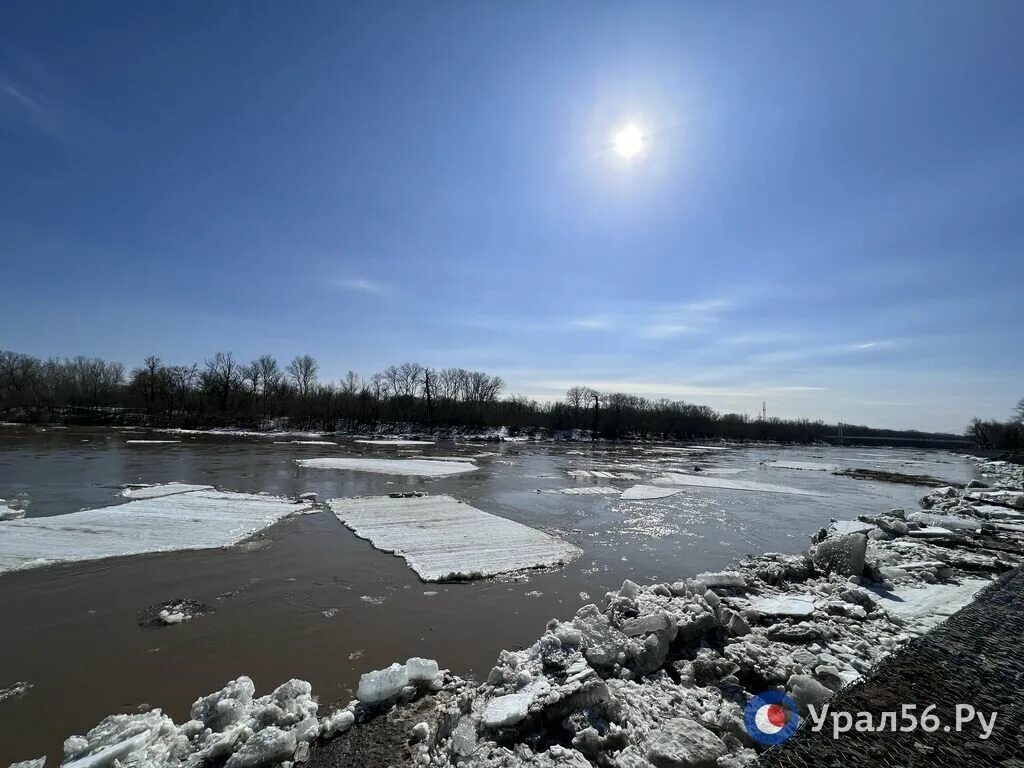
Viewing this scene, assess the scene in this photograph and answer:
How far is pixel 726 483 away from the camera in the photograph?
72.6 ft

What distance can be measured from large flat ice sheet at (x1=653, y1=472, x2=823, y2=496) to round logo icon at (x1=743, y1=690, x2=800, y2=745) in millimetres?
17715

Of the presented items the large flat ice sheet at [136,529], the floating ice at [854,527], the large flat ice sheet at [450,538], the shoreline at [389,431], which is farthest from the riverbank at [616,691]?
the shoreline at [389,431]

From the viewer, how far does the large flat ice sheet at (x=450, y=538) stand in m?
7.89

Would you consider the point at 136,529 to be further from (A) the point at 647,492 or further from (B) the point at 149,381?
(B) the point at 149,381

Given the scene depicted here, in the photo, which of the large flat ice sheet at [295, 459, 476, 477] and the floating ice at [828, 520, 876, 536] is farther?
the large flat ice sheet at [295, 459, 476, 477]

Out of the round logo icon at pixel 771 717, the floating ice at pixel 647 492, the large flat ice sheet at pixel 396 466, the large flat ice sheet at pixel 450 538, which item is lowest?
the floating ice at pixel 647 492

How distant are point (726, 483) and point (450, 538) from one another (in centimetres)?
1774

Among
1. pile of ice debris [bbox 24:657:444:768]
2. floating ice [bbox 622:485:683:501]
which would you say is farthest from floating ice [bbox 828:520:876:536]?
pile of ice debris [bbox 24:657:444:768]

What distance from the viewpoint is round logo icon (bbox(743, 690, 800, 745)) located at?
3.36 meters

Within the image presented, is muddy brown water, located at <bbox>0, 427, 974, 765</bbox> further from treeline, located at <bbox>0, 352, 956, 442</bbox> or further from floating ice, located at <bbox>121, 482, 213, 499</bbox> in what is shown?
treeline, located at <bbox>0, 352, 956, 442</bbox>

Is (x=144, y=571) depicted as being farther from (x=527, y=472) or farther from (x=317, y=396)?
(x=317, y=396)

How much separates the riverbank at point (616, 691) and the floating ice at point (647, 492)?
9.81 metres

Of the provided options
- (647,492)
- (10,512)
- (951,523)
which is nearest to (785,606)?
(951,523)

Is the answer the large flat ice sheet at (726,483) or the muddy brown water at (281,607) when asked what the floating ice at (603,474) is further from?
the muddy brown water at (281,607)
